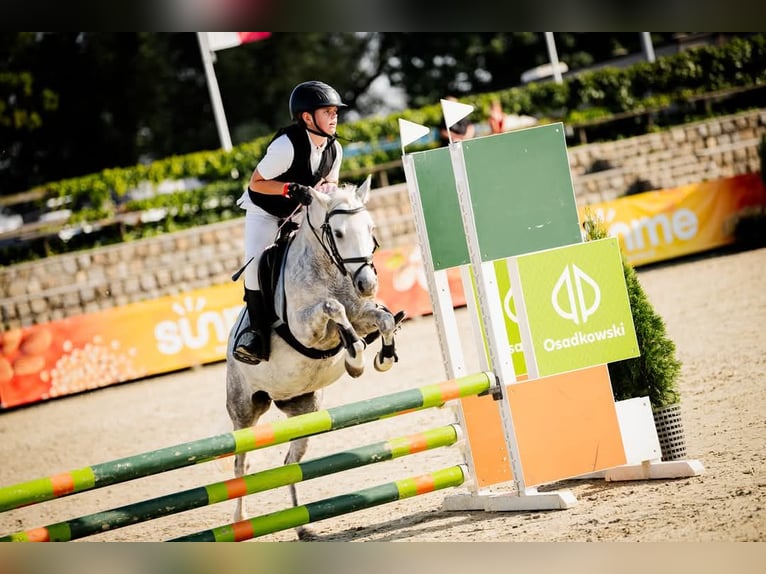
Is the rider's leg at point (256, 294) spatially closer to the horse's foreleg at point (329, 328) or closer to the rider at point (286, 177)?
the rider at point (286, 177)

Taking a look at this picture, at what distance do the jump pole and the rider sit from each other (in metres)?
0.68

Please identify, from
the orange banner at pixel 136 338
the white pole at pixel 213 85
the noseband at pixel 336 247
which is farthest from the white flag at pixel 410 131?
the white pole at pixel 213 85

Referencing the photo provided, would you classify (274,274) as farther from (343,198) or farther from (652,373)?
(652,373)

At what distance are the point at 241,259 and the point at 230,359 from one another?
7.92 m

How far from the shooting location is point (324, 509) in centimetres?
340

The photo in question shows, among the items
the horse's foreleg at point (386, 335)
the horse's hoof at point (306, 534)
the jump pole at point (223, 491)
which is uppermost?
the horse's foreleg at point (386, 335)

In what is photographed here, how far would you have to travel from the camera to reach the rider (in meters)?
3.77

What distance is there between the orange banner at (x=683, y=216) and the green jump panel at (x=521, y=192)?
8.06 m

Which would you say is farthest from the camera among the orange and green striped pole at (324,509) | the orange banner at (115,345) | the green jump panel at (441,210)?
the orange banner at (115,345)

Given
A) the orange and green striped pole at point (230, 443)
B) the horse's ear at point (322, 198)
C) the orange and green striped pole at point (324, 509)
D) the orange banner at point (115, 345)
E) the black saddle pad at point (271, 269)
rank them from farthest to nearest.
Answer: the orange banner at point (115, 345), the black saddle pad at point (271, 269), the horse's ear at point (322, 198), the orange and green striped pole at point (324, 509), the orange and green striped pole at point (230, 443)

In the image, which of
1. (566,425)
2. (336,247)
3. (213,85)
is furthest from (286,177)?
(213,85)

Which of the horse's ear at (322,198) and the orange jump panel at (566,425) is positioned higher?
the horse's ear at (322,198)

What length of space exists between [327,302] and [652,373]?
1.46 m

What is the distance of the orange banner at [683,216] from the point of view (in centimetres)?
1149
